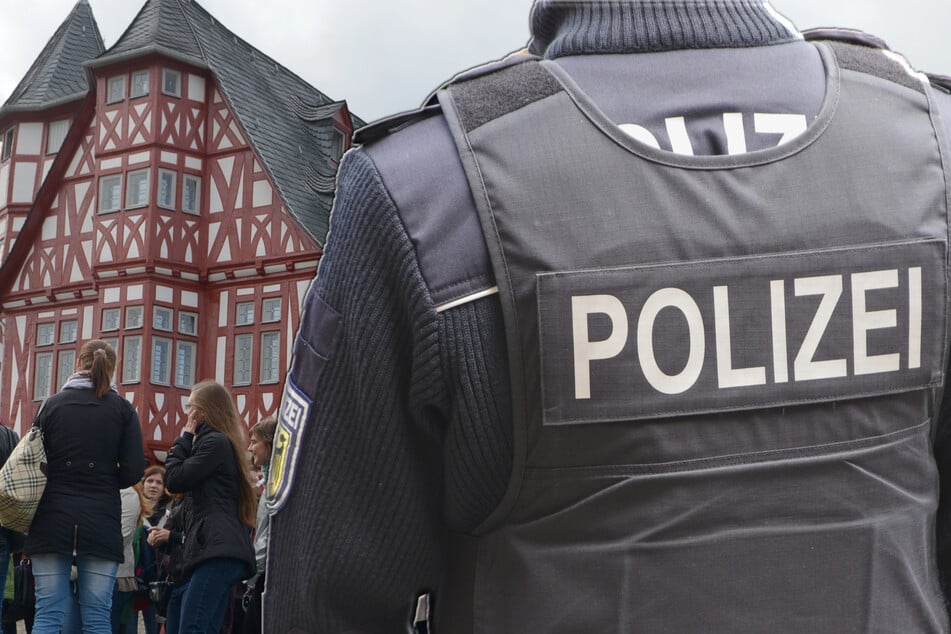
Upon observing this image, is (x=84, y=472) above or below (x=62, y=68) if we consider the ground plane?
below

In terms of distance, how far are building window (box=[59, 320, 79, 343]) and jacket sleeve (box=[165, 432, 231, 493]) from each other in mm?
19641

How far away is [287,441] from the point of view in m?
1.52

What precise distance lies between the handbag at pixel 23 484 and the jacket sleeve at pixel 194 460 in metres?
0.60

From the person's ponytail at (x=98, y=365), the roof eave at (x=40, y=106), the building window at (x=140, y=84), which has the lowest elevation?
the person's ponytail at (x=98, y=365)

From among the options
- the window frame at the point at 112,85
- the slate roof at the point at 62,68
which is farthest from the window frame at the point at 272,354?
the slate roof at the point at 62,68

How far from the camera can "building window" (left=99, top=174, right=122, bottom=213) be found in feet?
78.0

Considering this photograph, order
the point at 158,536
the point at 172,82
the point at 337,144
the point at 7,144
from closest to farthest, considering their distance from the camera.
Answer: the point at 158,536, the point at 172,82, the point at 337,144, the point at 7,144

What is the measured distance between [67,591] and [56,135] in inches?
887

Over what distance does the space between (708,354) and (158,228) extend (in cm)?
2258

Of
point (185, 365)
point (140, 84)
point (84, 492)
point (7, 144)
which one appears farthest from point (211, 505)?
point (7, 144)

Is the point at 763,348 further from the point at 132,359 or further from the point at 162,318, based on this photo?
the point at 162,318

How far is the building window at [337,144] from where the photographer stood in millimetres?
26344

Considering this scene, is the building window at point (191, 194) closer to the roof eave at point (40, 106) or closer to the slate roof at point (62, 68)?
the slate roof at point (62, 68)

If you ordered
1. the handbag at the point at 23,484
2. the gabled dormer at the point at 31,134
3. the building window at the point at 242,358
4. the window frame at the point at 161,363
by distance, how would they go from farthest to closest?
the gabled dormer at the point at 31,134, the building window at the point at 242,358, the window frame at the point at 161,363, the handbag at the point at 23,484
